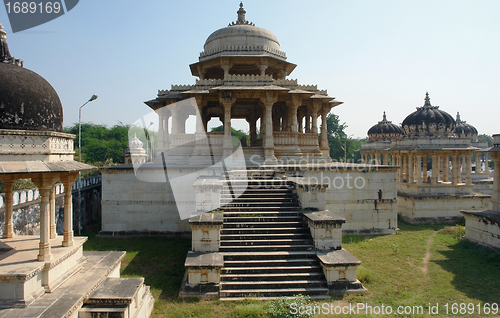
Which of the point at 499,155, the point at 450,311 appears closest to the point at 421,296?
the point at 450,311

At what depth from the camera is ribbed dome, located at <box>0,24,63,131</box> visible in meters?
5.68

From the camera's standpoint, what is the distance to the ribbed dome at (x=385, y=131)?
36.5 metres

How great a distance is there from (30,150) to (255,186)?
26.3 ft

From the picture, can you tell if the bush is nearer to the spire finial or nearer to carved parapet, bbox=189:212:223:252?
carved parapet, bbox=189:212:223:252

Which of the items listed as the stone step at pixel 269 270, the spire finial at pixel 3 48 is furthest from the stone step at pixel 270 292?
the spire finial at pixel 3 48

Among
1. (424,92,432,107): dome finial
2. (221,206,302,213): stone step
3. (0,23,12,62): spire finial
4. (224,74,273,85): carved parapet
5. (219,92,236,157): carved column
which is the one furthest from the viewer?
(424,92,432,107): dome finial

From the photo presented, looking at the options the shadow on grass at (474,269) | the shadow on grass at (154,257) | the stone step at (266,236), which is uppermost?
the stone step at (266,236)

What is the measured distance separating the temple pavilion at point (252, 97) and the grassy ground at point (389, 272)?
605 centimetres

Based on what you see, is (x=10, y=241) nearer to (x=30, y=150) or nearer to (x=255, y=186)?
(x=30, y=150)

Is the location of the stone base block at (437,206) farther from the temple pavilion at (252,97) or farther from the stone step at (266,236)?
the stone step at (266,236)

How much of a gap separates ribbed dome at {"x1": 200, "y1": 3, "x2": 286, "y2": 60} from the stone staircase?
439 inches

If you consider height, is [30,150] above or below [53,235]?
above

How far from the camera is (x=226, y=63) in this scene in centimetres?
1953

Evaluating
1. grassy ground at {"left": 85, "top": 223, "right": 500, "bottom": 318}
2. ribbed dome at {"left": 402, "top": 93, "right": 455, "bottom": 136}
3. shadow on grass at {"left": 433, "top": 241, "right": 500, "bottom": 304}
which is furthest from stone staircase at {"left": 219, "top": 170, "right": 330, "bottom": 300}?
ribbed dome at {"left": 402, "top": 93, "right": 455, "bottom": 136}
